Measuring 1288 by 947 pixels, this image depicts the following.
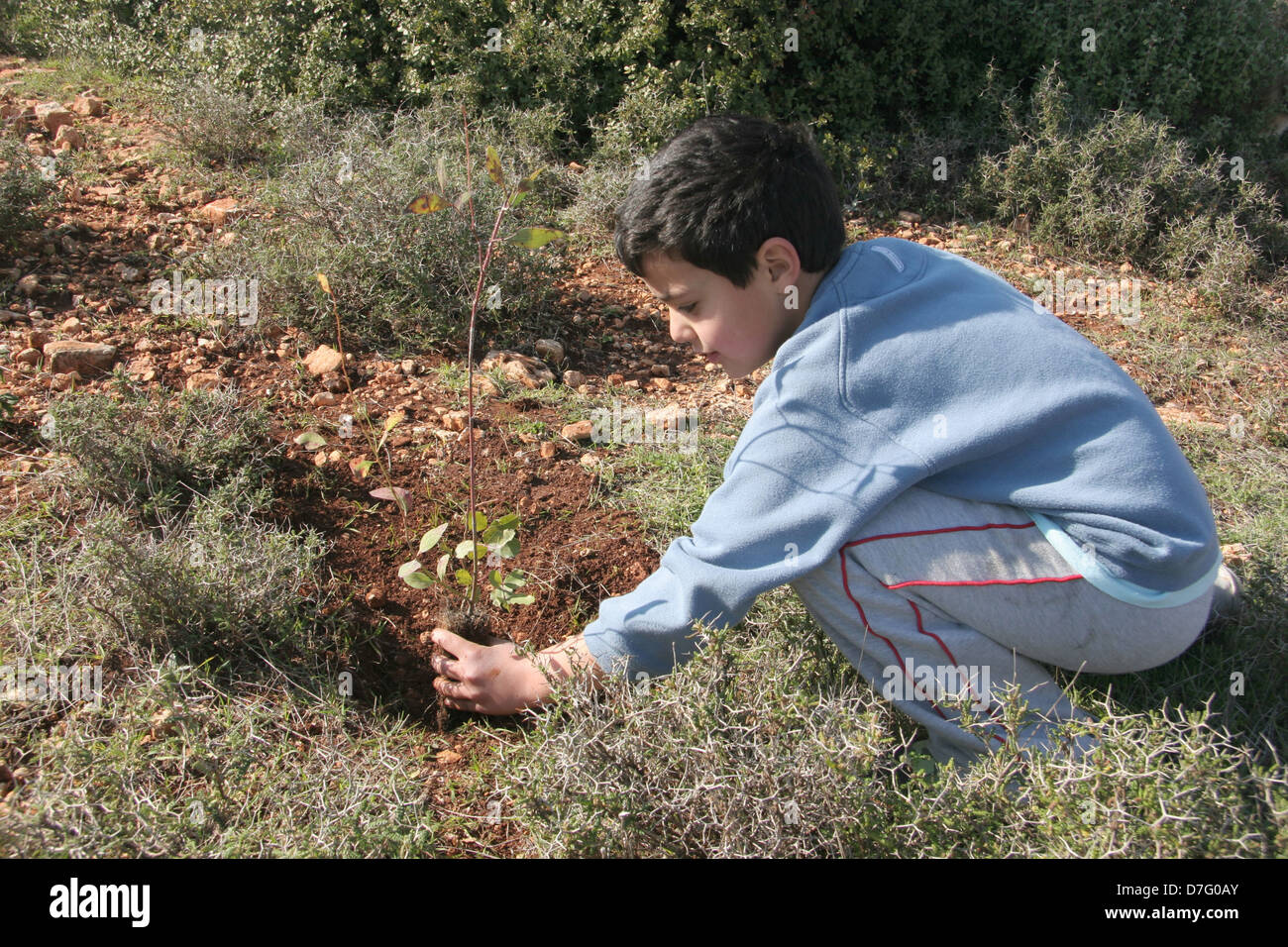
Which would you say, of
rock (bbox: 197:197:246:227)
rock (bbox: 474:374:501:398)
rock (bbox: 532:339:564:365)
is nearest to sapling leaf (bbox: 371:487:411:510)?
rock (bbox: 474:374:501:398)

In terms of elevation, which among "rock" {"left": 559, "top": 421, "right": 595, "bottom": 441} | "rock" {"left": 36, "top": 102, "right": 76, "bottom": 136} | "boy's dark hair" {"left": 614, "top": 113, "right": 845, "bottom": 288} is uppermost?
"boy's dark hair" {"left": 614, "top": 113, "right": 845, "bottom": 288}

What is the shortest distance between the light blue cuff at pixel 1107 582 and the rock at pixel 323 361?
2.22 metres

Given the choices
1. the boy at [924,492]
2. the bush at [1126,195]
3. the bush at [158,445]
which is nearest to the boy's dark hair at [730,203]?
the boy at [924,492]

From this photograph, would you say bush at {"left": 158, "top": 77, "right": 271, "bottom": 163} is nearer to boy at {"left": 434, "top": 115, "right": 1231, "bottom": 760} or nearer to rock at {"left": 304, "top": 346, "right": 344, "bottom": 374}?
rock at {"left": 304, "top": 346, "right": 344, "bottom": 374}

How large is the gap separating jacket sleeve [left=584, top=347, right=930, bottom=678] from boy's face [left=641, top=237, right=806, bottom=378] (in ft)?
0.67

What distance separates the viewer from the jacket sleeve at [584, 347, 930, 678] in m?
1.74

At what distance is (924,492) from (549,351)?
1849 mm

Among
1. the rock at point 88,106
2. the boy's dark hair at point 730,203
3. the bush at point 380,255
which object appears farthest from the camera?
Answer: the rock at point 88,106

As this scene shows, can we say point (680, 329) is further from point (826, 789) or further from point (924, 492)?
point (826, 789)

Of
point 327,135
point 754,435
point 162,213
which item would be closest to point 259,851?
point 754,435

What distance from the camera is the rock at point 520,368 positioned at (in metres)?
3.17

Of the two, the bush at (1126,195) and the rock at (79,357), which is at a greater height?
the bush at (1126,195)

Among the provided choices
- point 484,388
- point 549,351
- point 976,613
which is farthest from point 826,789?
point 549,351

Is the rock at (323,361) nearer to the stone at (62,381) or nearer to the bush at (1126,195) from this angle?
the stone at (62,381)
